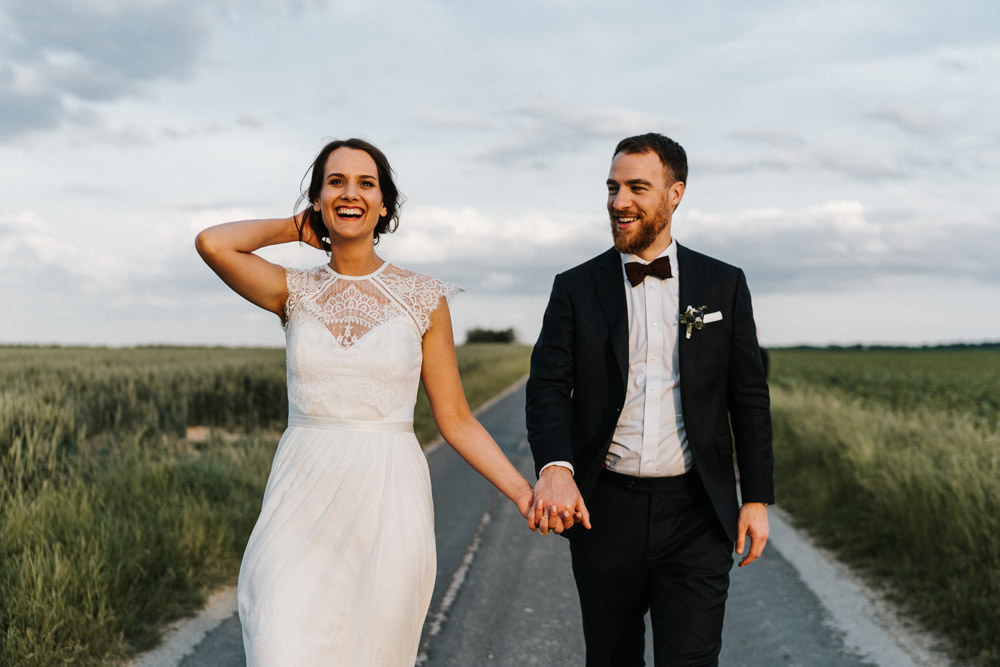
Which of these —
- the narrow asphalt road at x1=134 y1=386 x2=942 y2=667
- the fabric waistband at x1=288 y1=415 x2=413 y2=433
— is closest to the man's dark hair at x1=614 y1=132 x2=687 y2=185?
the fabric waistband at x1=288 y1=415 x2=413 y2=433

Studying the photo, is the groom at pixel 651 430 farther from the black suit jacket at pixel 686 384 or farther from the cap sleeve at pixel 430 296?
the cap sleeve at pixel 430 296

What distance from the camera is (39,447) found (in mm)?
7676

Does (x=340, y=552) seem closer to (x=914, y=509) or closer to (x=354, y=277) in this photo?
(x=354, y=277)

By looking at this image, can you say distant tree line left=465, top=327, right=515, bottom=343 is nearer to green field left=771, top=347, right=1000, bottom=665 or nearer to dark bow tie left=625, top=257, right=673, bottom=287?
green field left=771, top=347, right=1000, bottom=665

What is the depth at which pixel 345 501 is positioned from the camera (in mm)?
3184

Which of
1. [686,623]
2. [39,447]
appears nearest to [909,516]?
[686,623]

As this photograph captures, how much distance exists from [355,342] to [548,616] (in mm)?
3172

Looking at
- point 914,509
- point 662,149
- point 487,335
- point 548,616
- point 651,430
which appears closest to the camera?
point 651,430

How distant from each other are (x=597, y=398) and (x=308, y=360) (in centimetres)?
111

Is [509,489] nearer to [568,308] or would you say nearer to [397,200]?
[568,308]

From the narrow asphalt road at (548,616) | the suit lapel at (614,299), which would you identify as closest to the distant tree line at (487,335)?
the narrow asphalt road at (548,616)

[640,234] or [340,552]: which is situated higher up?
[640,234]

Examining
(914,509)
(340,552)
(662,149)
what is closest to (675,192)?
(662,149)

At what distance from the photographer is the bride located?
306 centimetres
